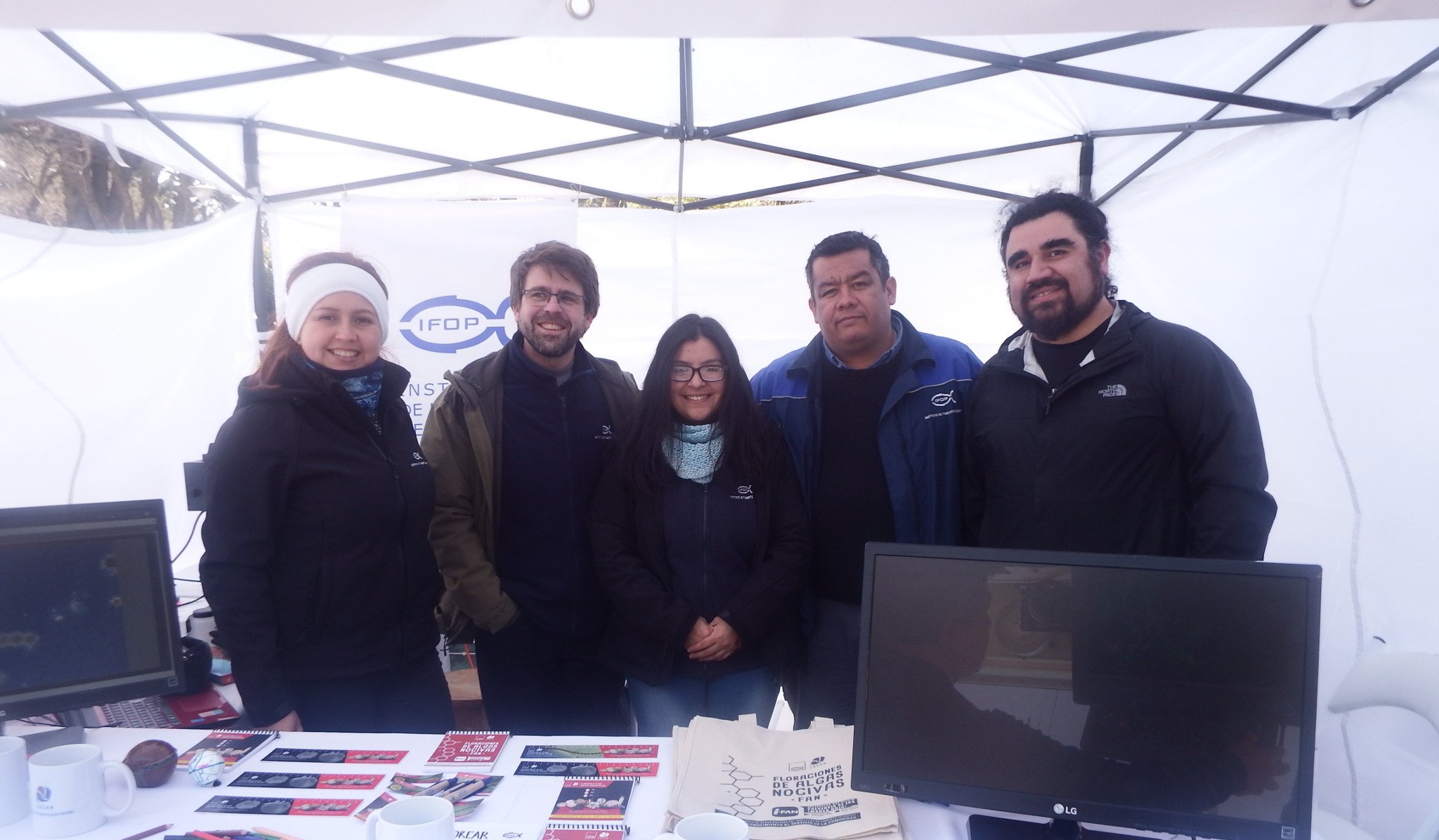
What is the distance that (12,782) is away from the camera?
131 cm

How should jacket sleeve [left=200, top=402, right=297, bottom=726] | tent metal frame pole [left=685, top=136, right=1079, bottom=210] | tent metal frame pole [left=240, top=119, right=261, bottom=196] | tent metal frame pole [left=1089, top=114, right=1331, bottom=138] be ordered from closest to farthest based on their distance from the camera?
jacket sleeve [left=200, top=402, right=297, bottom=726], tent metal frame pole [left=1089, top=114, right=1331, bottom=138], tent metal frame pole [left=240, top=119, right=261, bottom=196], tent metal frame pole [left=685, top=136, right=1079, bottom=210]

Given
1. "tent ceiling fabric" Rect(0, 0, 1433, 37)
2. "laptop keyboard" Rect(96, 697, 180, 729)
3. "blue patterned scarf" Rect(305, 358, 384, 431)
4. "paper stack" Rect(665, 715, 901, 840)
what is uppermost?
"tent ceiling fabric" Rect(0, 0, 1433, 37)

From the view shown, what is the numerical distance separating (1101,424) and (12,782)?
2.16m

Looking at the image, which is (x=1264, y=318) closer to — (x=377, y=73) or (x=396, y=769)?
(x=396, y=769)

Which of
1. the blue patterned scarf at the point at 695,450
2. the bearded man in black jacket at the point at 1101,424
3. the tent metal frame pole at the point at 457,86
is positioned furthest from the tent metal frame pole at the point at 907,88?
the blue patterned scarf at the point at 695,450

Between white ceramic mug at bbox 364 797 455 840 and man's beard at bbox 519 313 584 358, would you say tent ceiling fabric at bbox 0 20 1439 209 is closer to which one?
man's beard at bbox 519 313 584 358

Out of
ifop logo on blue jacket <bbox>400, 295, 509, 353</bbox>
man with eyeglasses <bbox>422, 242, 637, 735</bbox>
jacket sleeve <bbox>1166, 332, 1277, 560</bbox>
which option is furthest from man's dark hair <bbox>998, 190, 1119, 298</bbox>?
ifop logo on blue jacket <bbox>400, 295, 509, 353</bbox>

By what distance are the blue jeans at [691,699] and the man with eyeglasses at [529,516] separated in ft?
0.71

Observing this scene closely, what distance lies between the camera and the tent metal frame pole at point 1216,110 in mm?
2760

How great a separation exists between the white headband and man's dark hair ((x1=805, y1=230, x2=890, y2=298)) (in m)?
1.20

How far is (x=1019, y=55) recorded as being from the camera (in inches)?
121

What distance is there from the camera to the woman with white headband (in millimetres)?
1757

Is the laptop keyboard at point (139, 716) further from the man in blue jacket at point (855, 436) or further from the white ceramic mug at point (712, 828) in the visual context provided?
the man in blue jacket at point (855, 436)

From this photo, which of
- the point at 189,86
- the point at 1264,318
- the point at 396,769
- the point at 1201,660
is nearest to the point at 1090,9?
the point at 1201,660
